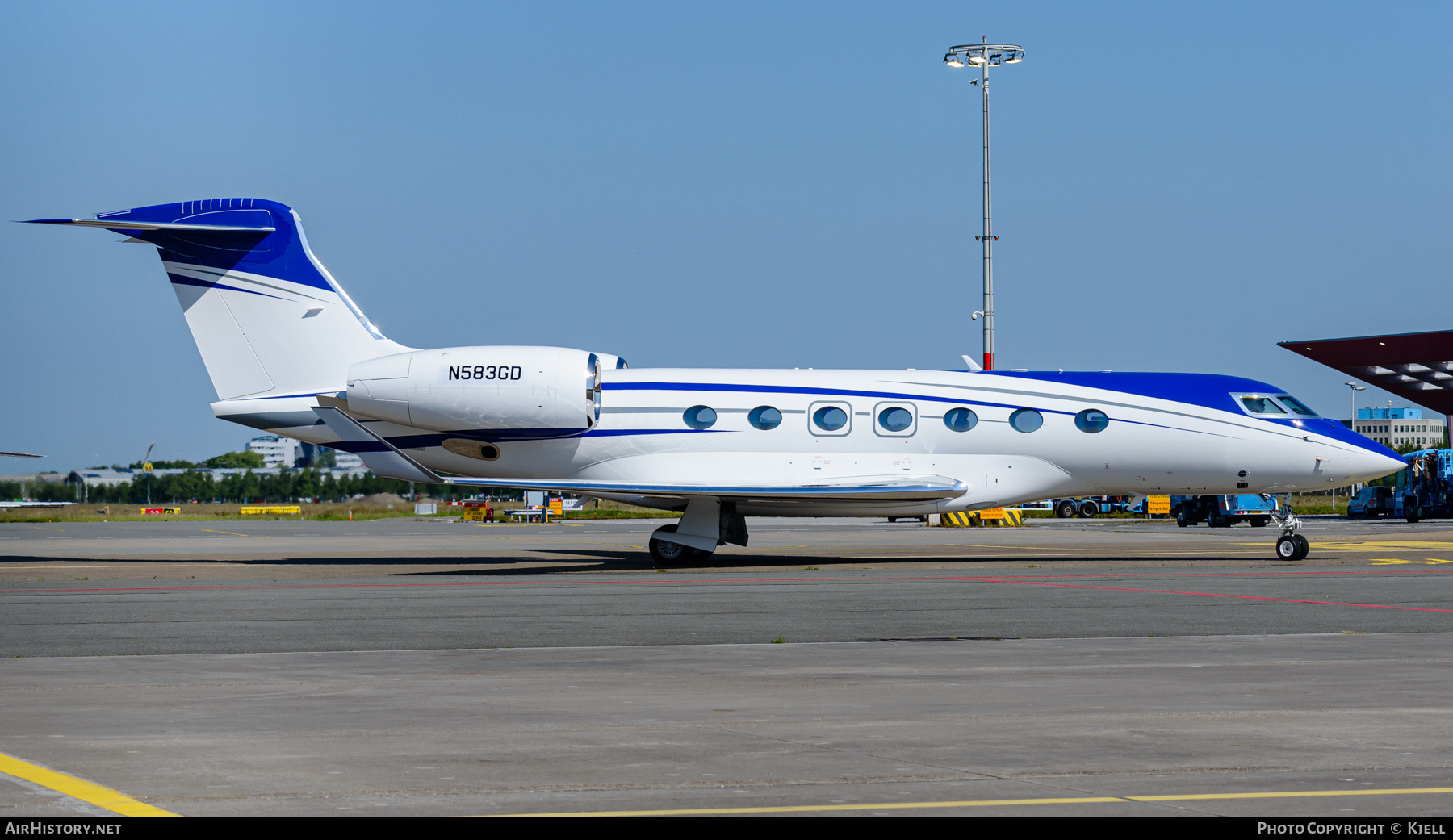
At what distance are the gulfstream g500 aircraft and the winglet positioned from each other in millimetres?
41

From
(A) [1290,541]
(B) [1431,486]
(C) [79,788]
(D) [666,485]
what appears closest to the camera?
(C) [79,788]

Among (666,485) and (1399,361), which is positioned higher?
(1399,361)

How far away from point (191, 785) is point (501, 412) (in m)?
18.8

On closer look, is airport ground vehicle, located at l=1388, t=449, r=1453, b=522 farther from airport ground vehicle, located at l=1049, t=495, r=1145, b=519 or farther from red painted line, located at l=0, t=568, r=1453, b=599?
red painted line, located at l=0, t=568, r=1453, b=599

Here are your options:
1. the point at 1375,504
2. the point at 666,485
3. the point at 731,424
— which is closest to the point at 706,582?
the point at 666,485

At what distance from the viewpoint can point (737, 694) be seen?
9531 mm

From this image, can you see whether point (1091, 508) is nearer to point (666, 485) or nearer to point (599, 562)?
point (599, 562)

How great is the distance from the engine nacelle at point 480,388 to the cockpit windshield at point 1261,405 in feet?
40.8

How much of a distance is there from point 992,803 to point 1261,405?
22.2 metres

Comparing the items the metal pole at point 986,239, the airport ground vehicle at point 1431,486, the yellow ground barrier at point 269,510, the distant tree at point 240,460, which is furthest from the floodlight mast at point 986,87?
the distant tree at point 240,460

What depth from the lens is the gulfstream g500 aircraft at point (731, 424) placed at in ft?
83.8

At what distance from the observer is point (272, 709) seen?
8797 mm
